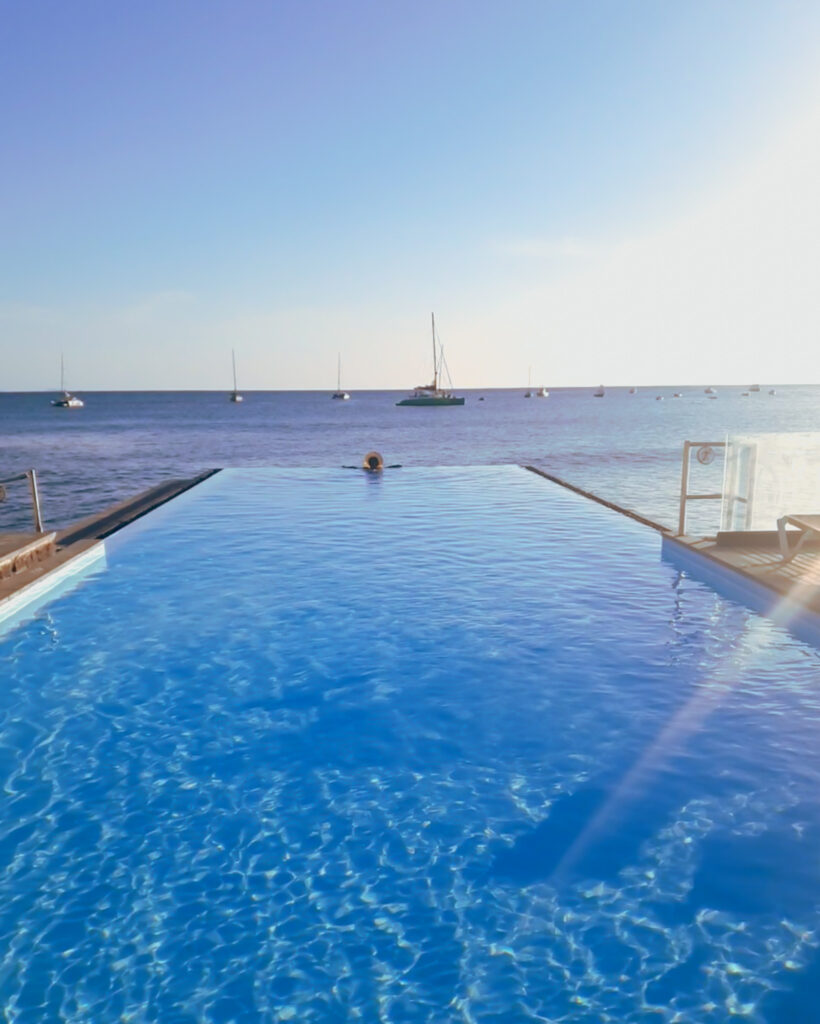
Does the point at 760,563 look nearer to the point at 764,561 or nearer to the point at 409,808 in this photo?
the point at 764,561

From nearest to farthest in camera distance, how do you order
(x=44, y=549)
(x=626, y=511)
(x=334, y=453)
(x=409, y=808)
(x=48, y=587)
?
(x=409, y=808) < (x=48, y=587) < (x=44, y=549) < (x=626, y=511) < (x=334, y=453)

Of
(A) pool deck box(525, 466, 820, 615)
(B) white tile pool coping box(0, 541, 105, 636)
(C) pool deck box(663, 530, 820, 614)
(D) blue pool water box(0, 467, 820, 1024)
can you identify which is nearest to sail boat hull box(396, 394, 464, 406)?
(A) pool deck box(525, 466, 820, 615)

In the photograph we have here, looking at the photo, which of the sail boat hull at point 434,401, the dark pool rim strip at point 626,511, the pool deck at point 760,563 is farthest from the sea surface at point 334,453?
the sail boat hull at point 434,401

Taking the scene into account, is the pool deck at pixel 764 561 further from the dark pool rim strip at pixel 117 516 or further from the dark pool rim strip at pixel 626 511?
the dark pool rim strip at pixel 117 516

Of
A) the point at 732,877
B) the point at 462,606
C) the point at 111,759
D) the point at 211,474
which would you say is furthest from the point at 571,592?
the point at 211,474

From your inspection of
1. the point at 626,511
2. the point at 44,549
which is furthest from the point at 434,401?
the point at 44,549

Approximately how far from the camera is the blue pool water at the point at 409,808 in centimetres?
331

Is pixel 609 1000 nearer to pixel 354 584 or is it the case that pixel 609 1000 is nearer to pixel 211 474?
pixel 354 584

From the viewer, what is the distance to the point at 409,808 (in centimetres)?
455

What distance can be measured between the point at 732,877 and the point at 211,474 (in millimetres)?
20792

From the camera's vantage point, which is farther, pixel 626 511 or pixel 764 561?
pixel 626 511

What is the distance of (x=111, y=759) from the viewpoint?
5.14m

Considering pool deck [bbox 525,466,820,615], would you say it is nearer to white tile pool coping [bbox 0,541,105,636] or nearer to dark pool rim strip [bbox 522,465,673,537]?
→ dark pool rim strip [bbox 522,465,673,537]

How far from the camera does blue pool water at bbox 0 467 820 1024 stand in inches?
130
